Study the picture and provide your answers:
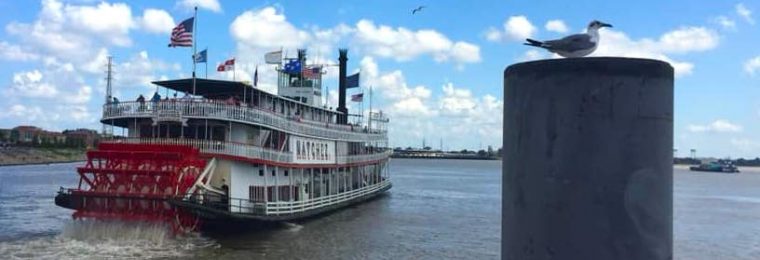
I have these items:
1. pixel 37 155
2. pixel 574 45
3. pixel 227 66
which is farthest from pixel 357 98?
pixel 37 155

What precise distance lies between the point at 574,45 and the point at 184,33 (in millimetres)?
25650

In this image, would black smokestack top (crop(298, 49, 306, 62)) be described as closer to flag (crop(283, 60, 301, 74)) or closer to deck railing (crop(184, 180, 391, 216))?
flag (crop(283, 60, 301, 74))

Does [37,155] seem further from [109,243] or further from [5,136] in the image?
[109,243]

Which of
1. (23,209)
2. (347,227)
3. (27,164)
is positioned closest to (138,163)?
(347,227)

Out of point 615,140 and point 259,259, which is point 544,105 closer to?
point 615,140

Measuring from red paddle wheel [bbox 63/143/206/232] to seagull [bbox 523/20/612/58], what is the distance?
21761mm

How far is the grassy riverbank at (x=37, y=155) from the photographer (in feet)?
422

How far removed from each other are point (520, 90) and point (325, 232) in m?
26.3

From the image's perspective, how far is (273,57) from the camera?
39219mm

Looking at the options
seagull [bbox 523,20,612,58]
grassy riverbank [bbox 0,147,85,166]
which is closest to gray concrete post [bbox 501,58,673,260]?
seagull [bbox 523,20,612,58]

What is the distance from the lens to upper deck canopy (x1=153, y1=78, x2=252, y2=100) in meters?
28.2

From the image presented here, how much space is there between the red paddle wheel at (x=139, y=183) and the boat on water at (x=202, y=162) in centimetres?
3

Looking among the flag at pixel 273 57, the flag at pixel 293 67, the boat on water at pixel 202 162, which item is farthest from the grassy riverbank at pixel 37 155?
the boat on water at pixel 202 162

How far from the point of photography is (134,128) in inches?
1081
